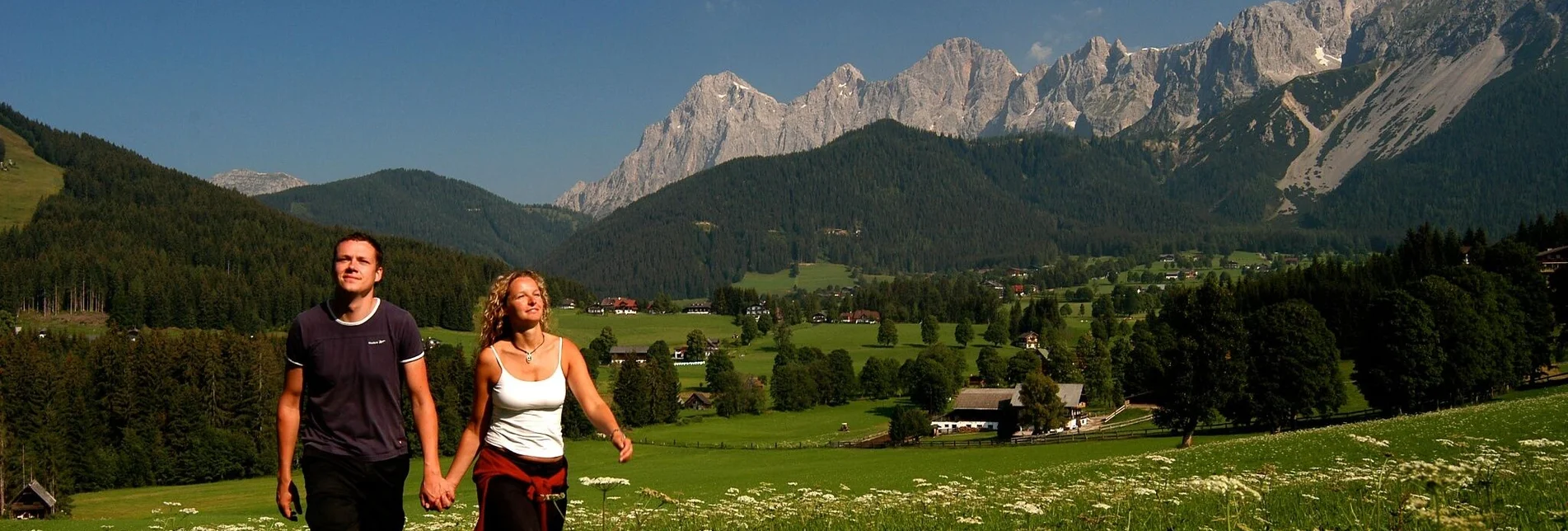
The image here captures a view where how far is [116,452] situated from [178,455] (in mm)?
3839

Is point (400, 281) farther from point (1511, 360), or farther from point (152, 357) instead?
point (1511, 360)

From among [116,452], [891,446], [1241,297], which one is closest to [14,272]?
[116,452]

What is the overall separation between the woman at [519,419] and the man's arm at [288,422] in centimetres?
127

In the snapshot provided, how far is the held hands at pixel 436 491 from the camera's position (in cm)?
829

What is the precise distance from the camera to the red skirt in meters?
8.30

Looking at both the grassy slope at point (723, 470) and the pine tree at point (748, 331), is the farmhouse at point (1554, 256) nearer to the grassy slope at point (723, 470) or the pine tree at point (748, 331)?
the grassy slope at point (723, 470)

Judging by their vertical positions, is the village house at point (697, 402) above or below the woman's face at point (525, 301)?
below

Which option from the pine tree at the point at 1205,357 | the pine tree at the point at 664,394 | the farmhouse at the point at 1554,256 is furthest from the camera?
the pine tree at the point at 664,394

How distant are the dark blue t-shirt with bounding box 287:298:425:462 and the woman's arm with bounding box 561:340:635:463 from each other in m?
1.26

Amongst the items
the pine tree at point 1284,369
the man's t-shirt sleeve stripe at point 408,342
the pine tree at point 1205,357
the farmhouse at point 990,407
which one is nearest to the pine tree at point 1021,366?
the farmhouse at point 990,407

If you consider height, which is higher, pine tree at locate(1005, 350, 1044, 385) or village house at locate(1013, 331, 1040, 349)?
village house at locate(1013, 331, 1040, 349)

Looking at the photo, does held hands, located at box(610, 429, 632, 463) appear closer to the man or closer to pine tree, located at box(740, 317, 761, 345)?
the man

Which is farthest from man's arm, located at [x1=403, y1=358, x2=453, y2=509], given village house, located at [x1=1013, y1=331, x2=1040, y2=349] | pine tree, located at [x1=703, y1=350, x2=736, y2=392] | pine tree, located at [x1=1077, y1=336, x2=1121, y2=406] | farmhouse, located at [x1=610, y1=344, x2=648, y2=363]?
village house, located at [x1=1013, y1=331, x2=1040, y2=349]

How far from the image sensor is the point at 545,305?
350 inches
